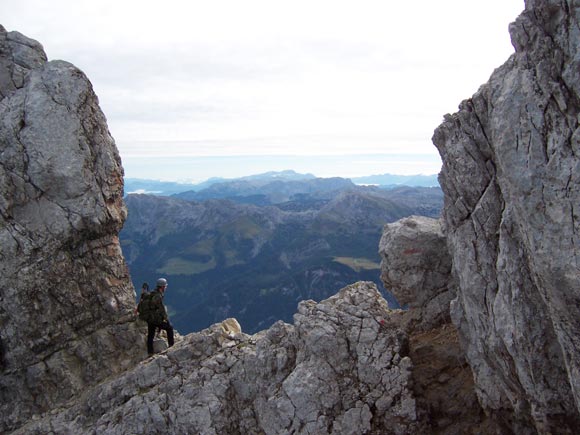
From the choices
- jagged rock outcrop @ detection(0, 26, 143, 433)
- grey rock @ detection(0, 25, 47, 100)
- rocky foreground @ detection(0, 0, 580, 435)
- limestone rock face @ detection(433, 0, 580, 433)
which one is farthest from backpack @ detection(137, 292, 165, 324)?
limestone rock face @ detection(433, 0, 580, 433)

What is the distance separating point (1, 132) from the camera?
27.3m

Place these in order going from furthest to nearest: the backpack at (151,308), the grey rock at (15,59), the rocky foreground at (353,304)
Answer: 1. the grey rock at (15,59)
2. the backpack at (151,308)
3. the rocky foreground at (353,304)

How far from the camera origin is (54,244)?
27109 mm

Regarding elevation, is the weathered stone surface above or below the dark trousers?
above

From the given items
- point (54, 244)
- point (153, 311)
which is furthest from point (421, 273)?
point (54, 244)

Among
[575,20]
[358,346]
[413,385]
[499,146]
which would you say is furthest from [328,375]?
[575,20]

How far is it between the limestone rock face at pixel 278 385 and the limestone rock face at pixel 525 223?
4.37 metres

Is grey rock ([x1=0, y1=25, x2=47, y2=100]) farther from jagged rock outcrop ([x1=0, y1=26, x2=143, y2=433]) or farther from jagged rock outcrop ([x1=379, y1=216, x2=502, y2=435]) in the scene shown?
jagged rock outcrop ([x1=379, y1=216, x2=502, y2=435])

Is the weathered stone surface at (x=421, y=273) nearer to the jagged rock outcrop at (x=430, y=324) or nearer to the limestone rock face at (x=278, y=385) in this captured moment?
the jagged rock outcrop at (x=430, y=324)

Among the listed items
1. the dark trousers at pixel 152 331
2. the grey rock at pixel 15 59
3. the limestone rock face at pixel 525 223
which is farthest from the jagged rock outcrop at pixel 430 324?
the grey rock at pixel 15 59

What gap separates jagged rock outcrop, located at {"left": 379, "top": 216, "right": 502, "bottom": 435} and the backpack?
46.6 ft

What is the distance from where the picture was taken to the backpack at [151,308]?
27.4 meters

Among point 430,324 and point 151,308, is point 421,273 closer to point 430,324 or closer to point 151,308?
point 430,324

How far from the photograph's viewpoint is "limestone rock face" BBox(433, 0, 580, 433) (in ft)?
44.0
